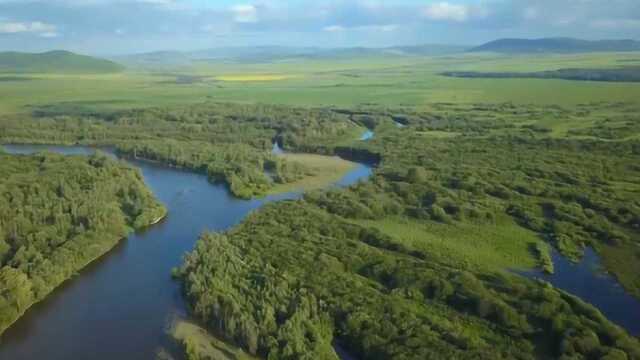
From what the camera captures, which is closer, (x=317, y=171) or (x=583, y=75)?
(x=317, y=171)

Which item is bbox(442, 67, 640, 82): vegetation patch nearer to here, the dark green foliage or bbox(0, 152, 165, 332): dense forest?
bbox(0, 152, 165, 332): dense forest

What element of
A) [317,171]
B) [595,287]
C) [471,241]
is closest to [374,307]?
[595,287]

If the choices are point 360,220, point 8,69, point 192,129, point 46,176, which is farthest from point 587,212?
point 8,69

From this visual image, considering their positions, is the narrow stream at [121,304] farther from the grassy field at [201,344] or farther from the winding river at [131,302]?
the grassy field at [201,344]

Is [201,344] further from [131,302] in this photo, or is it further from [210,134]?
[210,134]

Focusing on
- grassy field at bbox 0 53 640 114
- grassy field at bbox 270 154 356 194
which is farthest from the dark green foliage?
grassy field at bbox 0 53 640 114

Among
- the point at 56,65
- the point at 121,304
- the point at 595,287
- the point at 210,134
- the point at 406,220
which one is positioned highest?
the point at 56,65
